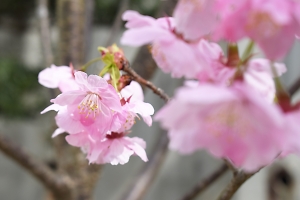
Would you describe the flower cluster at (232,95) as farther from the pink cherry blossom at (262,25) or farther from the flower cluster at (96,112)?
the flower cluster at (96,112)

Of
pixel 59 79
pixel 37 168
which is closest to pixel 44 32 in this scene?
pixel 37 168

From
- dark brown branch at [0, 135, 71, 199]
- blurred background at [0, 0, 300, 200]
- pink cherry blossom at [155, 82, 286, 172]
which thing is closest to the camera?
pink cherry blossom at [155, 82, 286, 172]

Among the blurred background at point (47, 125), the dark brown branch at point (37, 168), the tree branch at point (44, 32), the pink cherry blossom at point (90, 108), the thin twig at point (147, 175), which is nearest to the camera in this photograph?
the pink cherry blossom at point (90, 108)

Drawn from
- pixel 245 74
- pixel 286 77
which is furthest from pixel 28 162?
pixel 286 77

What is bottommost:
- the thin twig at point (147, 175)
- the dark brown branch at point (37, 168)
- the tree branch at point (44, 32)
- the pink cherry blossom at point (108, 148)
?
the thin twig at point (147, 175)

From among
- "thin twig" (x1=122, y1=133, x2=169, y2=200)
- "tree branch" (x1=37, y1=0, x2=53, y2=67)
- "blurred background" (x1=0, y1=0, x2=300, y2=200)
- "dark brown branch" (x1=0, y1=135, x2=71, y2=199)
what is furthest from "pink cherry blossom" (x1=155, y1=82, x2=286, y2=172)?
"blurred background" (x1=0, y1=0, x2=300, y2=200)

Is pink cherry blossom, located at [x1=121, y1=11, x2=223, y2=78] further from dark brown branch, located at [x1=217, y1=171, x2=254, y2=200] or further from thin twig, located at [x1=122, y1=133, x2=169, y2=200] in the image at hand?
thin twig, located at [x1=122, y1=133, x2=169, y2=200]

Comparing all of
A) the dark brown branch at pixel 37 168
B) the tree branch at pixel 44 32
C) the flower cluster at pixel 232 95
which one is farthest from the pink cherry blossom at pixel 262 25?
the tree branch at pixel 44 32
